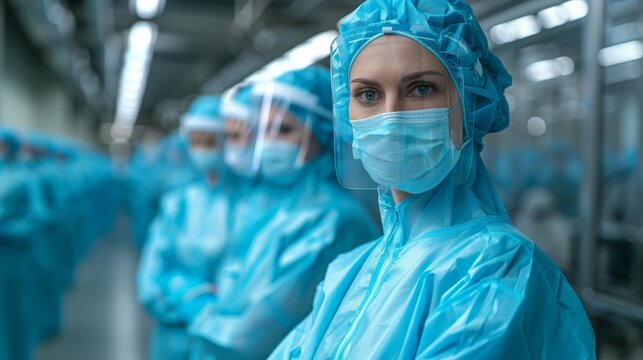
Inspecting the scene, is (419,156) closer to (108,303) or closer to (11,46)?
(108,303)

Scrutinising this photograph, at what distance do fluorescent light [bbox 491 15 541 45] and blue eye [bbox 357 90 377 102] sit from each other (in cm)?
180

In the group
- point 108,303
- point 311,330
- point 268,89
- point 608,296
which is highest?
point 268,89

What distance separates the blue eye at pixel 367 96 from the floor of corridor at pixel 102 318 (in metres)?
4.39

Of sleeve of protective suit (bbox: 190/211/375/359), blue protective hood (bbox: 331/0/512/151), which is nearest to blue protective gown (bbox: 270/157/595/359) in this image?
blue protective hood (bbox: 331/0/512/151)

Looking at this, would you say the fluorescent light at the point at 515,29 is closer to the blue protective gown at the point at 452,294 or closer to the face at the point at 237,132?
the face at the point at 237,132

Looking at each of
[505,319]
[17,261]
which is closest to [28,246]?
[17,261]

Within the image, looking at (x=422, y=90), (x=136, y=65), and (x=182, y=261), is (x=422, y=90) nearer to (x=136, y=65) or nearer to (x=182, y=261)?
(x=182, y=261)

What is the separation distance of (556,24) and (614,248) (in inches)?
114

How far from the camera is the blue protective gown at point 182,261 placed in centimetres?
280

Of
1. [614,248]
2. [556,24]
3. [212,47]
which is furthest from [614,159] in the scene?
[212,47]

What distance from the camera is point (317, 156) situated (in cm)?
233

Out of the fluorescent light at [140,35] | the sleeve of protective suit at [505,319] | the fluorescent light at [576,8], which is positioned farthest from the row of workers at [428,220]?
the fluorescent light at [140,35]

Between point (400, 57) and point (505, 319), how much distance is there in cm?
46

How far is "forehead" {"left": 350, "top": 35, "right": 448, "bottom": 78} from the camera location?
1.18 meters
